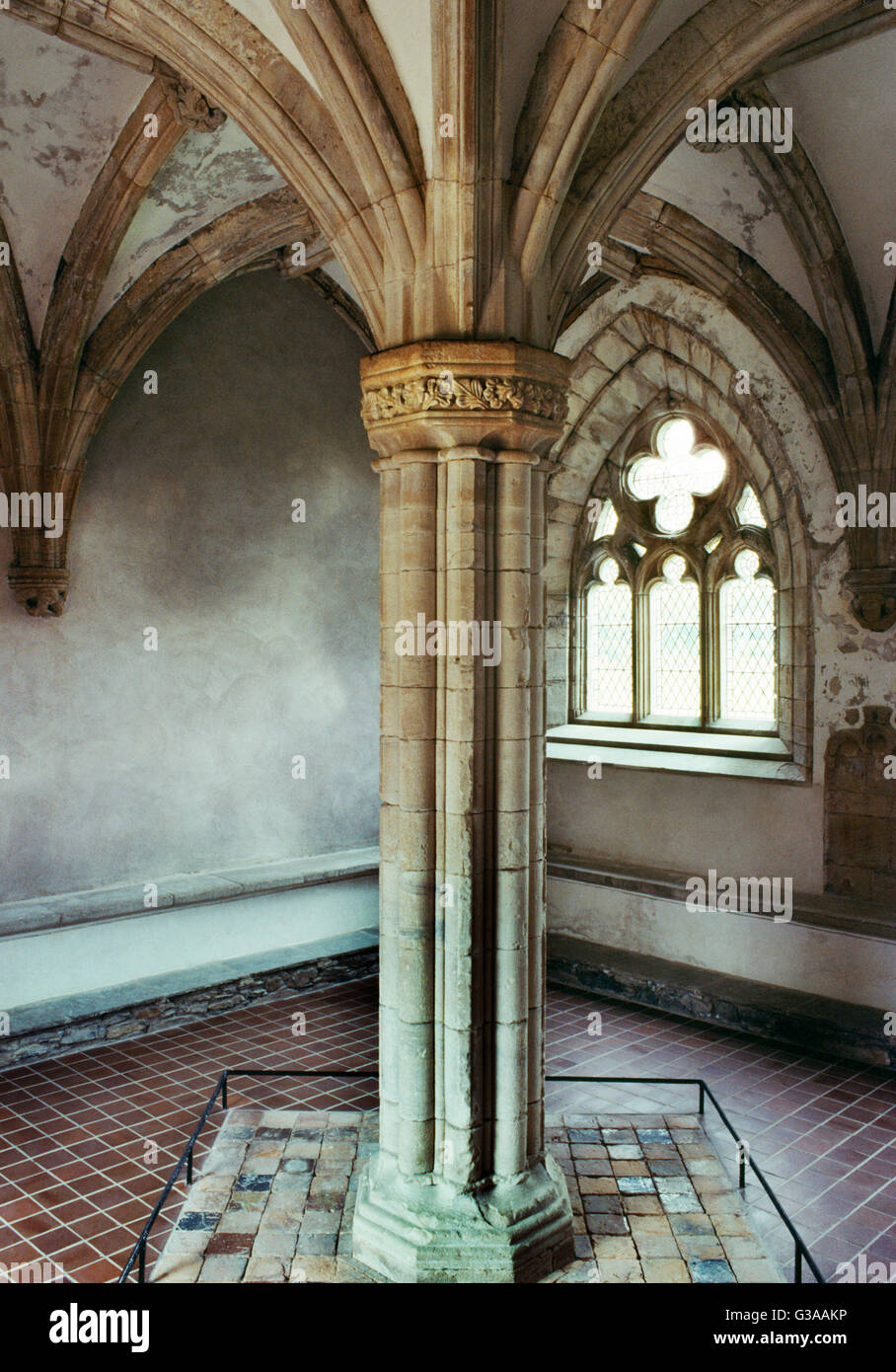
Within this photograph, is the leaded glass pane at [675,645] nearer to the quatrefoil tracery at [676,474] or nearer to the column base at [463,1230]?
the quatrefoil tracery at [676,474]

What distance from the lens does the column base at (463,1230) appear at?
4.11 metres

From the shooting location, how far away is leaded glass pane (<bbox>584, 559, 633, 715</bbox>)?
360 inches

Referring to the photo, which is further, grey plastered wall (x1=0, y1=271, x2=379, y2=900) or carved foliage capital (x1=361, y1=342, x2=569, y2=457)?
grey plastered wall (x1=0, y1=271, x2=379, y2=900)

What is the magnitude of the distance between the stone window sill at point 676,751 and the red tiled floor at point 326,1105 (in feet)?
6.00

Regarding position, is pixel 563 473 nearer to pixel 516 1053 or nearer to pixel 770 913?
pixel 770 913

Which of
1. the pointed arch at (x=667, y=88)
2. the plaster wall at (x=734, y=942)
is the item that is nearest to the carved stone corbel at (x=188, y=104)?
the pointed arch at (x=667, y=88)

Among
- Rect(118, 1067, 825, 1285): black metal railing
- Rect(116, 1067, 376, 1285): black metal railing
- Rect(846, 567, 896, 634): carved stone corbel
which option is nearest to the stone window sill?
Rect(846, 567, 896, 634): carved stone corbel

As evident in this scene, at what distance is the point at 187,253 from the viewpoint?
7.30m

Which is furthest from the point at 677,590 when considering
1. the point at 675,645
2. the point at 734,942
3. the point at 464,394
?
the point at 464,394

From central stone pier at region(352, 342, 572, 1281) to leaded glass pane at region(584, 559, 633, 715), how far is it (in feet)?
15.8

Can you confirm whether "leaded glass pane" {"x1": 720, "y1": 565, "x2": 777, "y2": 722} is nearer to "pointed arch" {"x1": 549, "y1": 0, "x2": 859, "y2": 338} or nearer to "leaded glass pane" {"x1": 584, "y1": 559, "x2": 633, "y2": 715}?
"leaded glass pane" {"x1": 584, "y1": 559, "x2": 633, "y2": 715}

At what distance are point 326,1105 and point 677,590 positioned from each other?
189 inches

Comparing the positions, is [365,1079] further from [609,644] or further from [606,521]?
[606,521]

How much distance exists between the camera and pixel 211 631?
8391 millimetres
